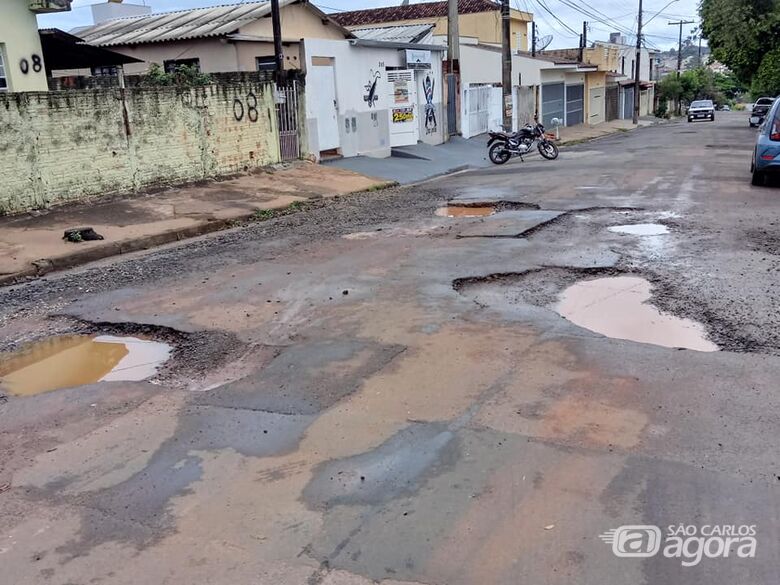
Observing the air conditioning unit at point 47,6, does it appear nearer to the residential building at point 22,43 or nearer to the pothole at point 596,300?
the residential building at point 22,43

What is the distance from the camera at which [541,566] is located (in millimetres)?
3105

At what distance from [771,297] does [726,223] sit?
4054 millimetres

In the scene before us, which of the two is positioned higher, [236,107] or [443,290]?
[236,107]

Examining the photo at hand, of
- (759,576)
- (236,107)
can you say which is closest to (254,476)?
(759,576)

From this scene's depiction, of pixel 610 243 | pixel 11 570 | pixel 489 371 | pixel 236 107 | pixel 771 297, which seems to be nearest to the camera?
pixel 11 570

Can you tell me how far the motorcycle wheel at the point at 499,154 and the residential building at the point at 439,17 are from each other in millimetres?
25049

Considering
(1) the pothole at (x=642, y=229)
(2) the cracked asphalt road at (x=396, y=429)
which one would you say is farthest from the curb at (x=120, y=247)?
(1) the pothole at (x=642, y=229)

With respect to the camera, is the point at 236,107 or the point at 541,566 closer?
the point at 541,566

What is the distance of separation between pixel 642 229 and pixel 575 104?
1502 inches

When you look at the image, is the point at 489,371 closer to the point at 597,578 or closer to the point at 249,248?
the point at 597,578

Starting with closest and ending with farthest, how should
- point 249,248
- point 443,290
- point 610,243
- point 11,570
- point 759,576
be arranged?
point 759,576 → point 11,570 → point 443,290 → point 610,243 → point 249,248

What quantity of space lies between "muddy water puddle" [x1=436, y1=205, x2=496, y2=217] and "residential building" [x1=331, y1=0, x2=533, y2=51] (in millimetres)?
34847

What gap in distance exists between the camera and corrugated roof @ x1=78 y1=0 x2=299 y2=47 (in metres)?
20.7

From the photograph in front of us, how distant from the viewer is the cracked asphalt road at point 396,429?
3.26 m
